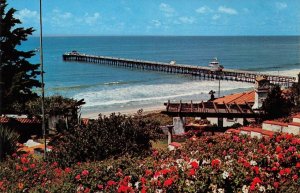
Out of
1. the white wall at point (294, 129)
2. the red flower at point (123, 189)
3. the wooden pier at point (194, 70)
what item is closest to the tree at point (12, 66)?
the white wall at point (294, 129)

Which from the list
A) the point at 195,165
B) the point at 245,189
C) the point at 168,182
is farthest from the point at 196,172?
the point at 245,189

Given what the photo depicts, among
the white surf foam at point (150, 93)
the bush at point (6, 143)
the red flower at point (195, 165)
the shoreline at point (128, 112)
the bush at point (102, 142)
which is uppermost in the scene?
the red flower at point (195, 165)

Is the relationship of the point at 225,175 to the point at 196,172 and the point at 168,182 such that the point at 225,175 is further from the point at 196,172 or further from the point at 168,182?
the point at 168,182

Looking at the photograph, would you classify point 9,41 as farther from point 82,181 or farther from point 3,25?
point 82,181

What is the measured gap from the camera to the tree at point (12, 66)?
70.6 ft

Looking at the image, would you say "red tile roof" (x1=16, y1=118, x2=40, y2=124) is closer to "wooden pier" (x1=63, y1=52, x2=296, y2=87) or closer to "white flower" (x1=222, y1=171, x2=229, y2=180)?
"white flower" (x1=222, y1=171, x2=229, y2=180)

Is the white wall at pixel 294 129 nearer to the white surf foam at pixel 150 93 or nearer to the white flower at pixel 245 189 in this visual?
the white flower at pixel 245 189

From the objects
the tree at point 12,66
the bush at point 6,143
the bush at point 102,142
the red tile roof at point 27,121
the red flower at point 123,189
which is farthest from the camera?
the red tile roof at point 27,121

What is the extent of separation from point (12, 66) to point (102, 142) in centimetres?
1305

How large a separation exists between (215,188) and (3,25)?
61.0 ft

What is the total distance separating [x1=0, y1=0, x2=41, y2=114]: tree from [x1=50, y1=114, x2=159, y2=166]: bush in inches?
428

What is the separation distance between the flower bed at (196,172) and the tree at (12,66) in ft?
42.1

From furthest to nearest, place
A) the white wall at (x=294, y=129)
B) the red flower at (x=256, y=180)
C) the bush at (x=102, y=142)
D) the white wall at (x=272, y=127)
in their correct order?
the white wall at (x=272, y=127)
the bush at (x=102, y=142)
the white wall at (x=294, y=129)
the red flower at (x=256, y=180)

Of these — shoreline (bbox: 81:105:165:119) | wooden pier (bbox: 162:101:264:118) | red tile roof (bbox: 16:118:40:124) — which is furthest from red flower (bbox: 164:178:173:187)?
shoreline (bbox: 81:105:165:119)
